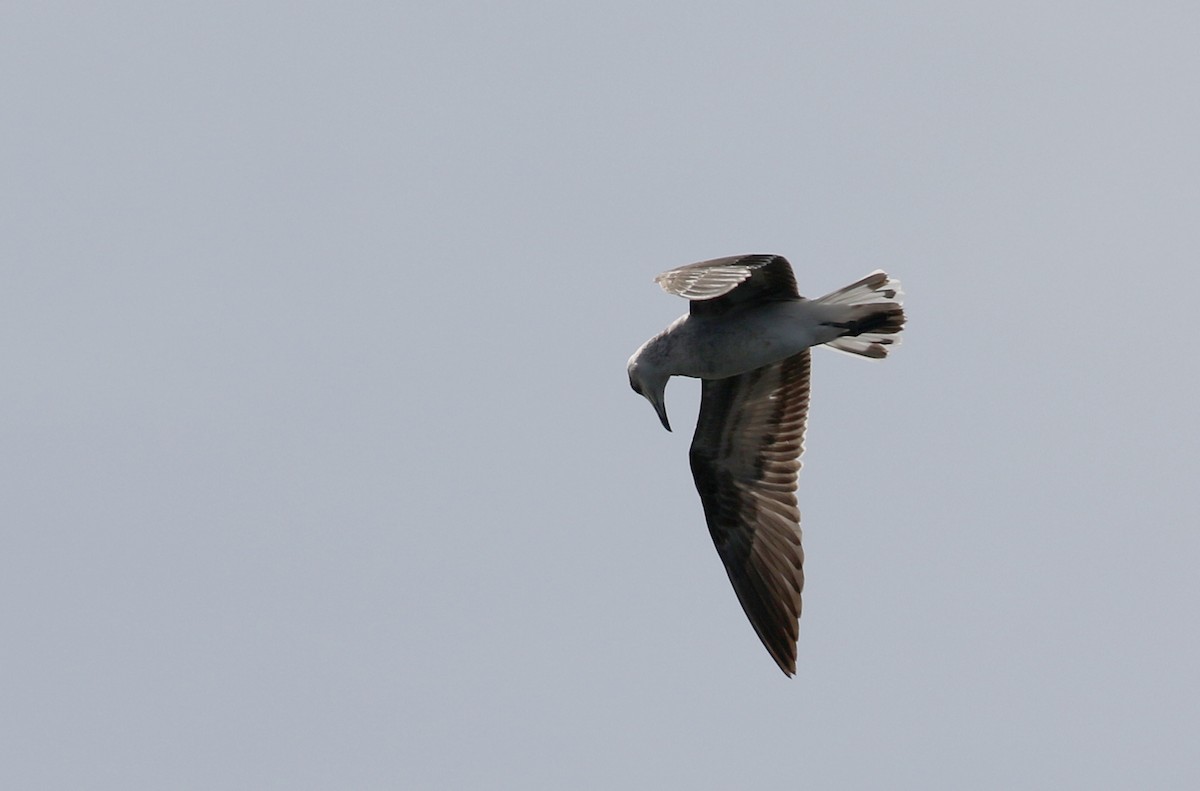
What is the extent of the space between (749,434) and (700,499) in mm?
676

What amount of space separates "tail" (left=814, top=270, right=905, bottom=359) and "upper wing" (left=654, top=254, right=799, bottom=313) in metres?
0.32

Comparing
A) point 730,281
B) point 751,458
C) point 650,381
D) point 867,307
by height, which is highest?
point 867,307

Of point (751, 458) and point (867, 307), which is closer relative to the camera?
point (867, 307)

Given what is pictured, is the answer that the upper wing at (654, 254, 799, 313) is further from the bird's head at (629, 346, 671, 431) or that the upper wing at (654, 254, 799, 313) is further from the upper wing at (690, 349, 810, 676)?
the upper wing at (690, 349, 810, 676)

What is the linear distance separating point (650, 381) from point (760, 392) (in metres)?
1.37

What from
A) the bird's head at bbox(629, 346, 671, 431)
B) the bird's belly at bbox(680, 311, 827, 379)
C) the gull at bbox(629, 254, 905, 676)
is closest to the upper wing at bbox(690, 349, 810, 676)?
the gull at bbox(629, 254, 905, 676)

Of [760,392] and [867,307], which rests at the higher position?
[867,307]

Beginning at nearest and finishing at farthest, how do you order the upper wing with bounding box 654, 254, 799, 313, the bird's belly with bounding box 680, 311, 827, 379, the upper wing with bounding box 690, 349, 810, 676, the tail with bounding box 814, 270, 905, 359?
the upper wing with bounding box 654, 254, 799, 313 < the bird's belly with bounding box 680, 311, 827, 379 < the tail with bounding box 814, 270, 905, 359 < the upper wing with bounding box 690, 349, 810, 676

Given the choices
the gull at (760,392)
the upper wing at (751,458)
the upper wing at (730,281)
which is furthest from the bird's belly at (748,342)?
the upper wing at (751,458)

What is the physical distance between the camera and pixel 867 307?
1291 cm

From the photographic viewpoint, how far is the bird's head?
516 inches

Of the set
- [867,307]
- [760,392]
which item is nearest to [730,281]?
[867,307]

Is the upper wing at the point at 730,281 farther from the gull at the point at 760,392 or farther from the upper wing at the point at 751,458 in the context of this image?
the upper wing at the point at 751,458

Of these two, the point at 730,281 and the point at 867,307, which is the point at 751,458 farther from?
the point at 730,281
